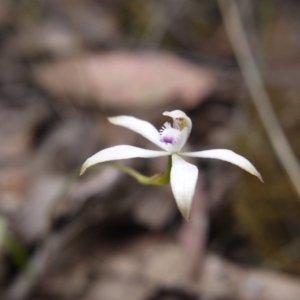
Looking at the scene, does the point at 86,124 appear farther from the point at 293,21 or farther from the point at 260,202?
the point at 293,21

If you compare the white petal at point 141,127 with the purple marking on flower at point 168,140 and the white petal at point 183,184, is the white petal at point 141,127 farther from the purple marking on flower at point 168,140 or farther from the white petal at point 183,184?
the white petal at point 183,184

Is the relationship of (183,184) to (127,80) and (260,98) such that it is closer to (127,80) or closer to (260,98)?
(260,98)

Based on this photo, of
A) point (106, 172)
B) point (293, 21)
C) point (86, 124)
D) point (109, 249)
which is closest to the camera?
point (109, 249)

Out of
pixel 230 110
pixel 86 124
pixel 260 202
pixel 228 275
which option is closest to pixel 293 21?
pixel 230 110

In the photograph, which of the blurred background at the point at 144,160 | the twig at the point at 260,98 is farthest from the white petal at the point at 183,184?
the twig at the point at 260,98

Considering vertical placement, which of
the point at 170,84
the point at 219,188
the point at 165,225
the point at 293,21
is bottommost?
the point at 165,225

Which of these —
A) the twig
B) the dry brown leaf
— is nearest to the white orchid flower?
the twig

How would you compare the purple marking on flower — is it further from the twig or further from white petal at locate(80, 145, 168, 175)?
the twig
